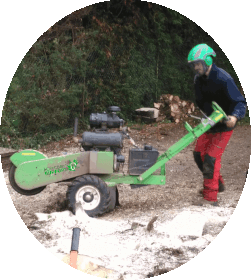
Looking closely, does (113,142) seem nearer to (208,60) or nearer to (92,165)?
(92,165)

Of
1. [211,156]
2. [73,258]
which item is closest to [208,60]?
[211,156]

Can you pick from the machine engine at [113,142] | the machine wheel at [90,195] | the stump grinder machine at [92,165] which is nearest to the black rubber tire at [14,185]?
the stump grinder machine at [92,165]

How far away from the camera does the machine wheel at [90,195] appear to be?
4070mm

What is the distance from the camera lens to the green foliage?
399 centimetres

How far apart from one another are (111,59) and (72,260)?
59.7 inches

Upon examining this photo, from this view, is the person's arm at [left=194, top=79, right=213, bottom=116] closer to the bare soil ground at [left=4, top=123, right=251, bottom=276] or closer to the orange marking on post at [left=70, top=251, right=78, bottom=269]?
the bare soil ground at [left=4, top=123, right=251, bottom=276]

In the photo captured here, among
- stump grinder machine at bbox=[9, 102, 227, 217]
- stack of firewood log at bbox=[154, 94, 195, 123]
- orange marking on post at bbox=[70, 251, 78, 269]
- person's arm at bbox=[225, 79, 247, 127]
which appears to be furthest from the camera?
stump grinder machine at bbox=[9, 102, 227, 217]

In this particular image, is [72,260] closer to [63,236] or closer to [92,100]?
[63,236]

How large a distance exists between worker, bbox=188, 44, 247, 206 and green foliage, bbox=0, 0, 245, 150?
10 cm

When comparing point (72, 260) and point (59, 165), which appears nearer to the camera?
point (72, 260)

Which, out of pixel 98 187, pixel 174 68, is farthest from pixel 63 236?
pixel 174 68

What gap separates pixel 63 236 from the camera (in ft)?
12.6

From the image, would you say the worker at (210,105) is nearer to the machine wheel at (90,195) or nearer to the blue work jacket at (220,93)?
the blue work jacket at (220,93)

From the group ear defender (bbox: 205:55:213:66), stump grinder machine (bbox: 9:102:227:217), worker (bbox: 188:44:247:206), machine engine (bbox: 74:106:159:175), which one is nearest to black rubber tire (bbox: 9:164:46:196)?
stump grinder machine (bbox: 9:102:227:217)
